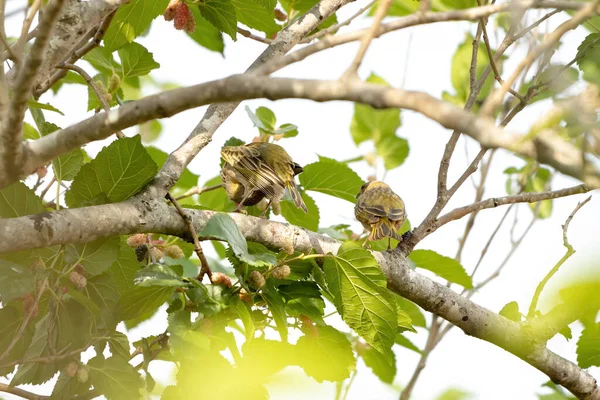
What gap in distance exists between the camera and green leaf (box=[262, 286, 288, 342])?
319 cm

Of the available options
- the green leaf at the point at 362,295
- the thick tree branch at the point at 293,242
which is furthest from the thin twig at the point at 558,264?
the thick tree branch at the point at 293,242

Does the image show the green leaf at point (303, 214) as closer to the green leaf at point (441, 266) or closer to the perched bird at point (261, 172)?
the perched bird at point (261, 172)

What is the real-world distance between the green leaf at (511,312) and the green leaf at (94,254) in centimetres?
220

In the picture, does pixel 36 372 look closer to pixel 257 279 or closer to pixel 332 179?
pixel 257 279

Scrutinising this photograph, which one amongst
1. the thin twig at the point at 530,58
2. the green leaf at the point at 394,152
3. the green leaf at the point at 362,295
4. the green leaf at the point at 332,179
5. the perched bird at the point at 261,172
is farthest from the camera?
the green leaf at the point at 394,152

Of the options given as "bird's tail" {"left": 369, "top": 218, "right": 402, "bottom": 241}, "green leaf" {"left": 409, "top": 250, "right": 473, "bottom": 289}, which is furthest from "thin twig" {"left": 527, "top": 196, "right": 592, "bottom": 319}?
"bird's tail" {"left": 369, "top": 218, "right": 402, "bottom": 241}

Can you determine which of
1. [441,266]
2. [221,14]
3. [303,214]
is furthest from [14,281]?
[441,266]

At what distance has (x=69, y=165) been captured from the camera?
337cm

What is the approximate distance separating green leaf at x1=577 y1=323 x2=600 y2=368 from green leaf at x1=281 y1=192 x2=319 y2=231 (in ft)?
5.54

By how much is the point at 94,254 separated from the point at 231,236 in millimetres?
→ 571

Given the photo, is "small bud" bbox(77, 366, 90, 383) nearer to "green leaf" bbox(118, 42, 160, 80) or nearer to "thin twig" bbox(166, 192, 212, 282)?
"thin twig" bbox(166, 192, 212, 282)

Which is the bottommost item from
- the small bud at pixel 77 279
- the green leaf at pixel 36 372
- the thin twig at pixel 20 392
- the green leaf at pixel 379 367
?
the thin twig at pixel 20 392

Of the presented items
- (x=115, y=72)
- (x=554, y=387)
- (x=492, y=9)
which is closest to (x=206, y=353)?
(x=492, y=9)

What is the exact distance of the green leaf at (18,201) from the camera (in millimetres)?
2965
